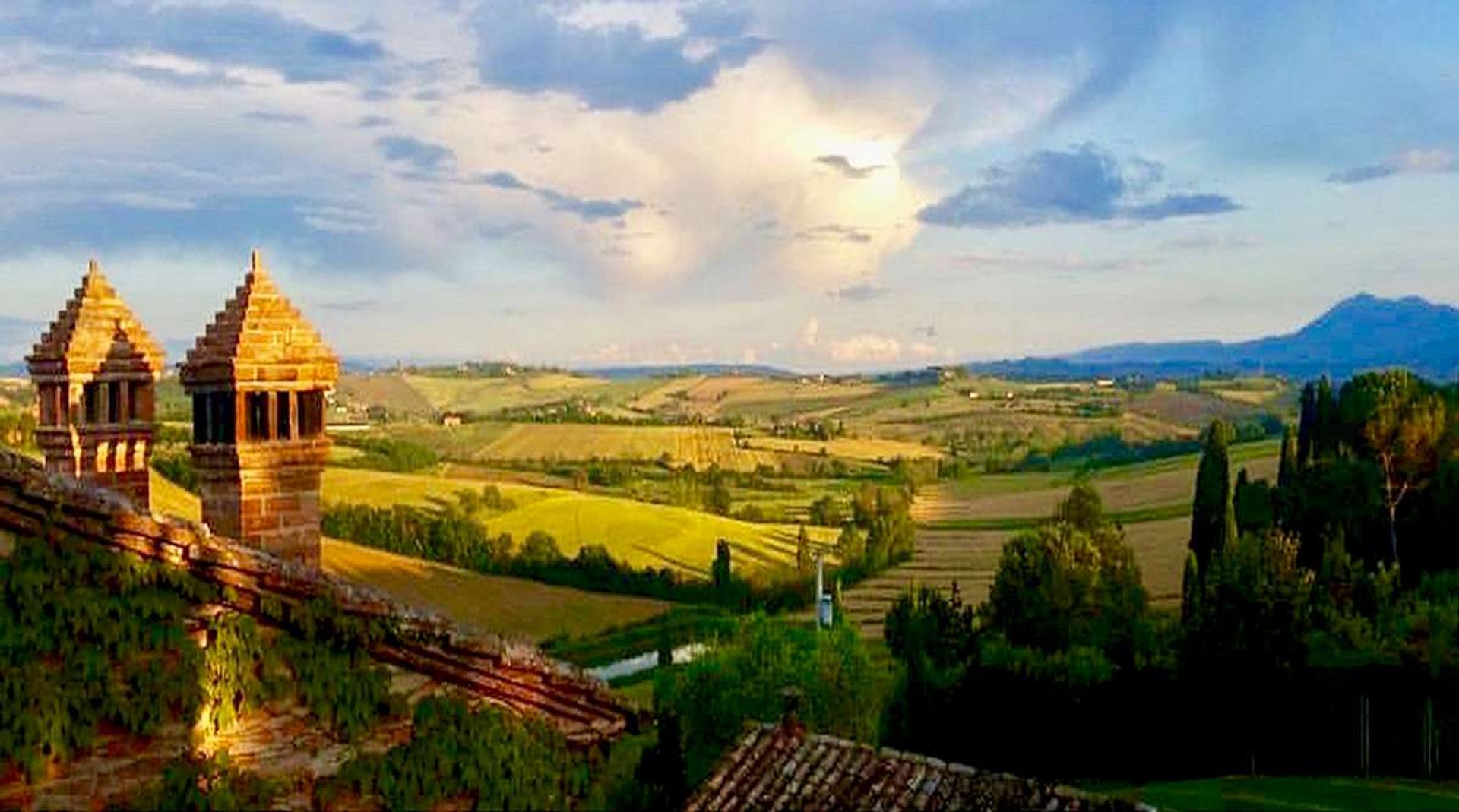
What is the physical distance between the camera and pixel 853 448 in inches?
5994

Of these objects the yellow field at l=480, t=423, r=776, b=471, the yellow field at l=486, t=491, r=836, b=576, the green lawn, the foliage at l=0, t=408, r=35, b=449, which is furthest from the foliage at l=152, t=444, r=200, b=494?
the yellow field at l=480, t=423, r=776, b=471

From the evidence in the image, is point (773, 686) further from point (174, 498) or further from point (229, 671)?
point (229, 671)

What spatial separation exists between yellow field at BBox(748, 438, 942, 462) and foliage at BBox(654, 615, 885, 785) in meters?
107

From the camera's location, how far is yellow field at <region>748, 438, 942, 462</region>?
14750cm

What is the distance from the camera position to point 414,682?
966 centimetres

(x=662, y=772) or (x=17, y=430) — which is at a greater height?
(x=17, y=430)

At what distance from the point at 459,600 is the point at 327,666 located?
64478 millimetres

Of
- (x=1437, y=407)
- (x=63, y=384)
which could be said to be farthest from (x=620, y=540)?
(x=63, y=384)

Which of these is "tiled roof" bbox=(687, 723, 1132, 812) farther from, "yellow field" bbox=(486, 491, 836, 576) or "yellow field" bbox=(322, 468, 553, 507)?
"yellow field" bbox=(322, 468, 553, 507)

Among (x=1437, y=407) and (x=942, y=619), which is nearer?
(x=942, y=619)

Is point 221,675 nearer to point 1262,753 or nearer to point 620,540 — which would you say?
point 1262,753

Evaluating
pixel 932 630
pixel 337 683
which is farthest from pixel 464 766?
pixel 932 630

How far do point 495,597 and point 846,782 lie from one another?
215 ft

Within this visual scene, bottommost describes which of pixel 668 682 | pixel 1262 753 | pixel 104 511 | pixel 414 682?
pixel 1262 753
